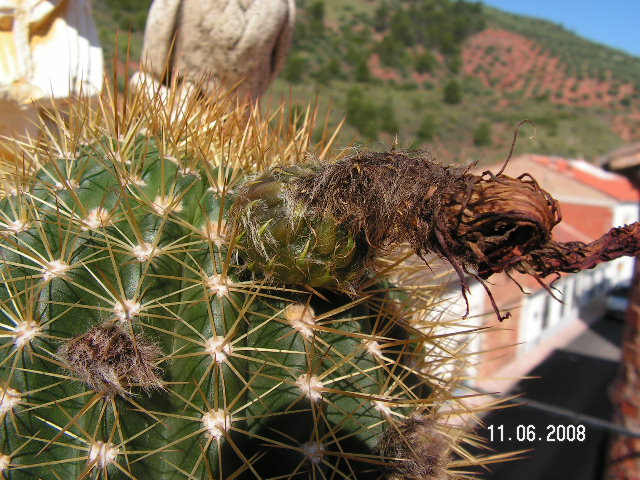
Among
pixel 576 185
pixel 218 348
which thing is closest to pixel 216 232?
pixel 218 348

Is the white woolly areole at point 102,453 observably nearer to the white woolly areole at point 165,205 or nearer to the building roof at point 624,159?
the white woolly areole at point 165,205

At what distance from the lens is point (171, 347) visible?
2.73 feet

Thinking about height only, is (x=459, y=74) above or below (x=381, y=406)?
above

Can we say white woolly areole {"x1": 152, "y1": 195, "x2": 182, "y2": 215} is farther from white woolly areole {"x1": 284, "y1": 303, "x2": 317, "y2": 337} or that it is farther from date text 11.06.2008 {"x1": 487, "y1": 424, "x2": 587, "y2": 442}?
date text 11.06.2008 {"x1": 487, "y1": 424, "x2": 587, "y2": 442}

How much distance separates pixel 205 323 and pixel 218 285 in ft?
0.21

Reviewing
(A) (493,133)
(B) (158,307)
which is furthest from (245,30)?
(A) (493,133)

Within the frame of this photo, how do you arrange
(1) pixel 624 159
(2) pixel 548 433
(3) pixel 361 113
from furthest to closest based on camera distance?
(3) pixel 361 113
(2) pixel 548 433
(1) pixel 624 159

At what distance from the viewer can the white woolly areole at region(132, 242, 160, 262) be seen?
835 mm

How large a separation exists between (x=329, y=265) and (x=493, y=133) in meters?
32.2

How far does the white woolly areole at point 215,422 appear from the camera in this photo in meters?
0.80

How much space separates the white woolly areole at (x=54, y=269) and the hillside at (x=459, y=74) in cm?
2022

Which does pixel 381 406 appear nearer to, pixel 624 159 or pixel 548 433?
pixel 624 159

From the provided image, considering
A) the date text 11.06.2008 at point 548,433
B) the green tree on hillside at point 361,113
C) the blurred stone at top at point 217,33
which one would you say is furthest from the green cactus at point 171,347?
the green tree on hillside at point 361,113

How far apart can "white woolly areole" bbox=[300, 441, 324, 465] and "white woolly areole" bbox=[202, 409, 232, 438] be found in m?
0.13
